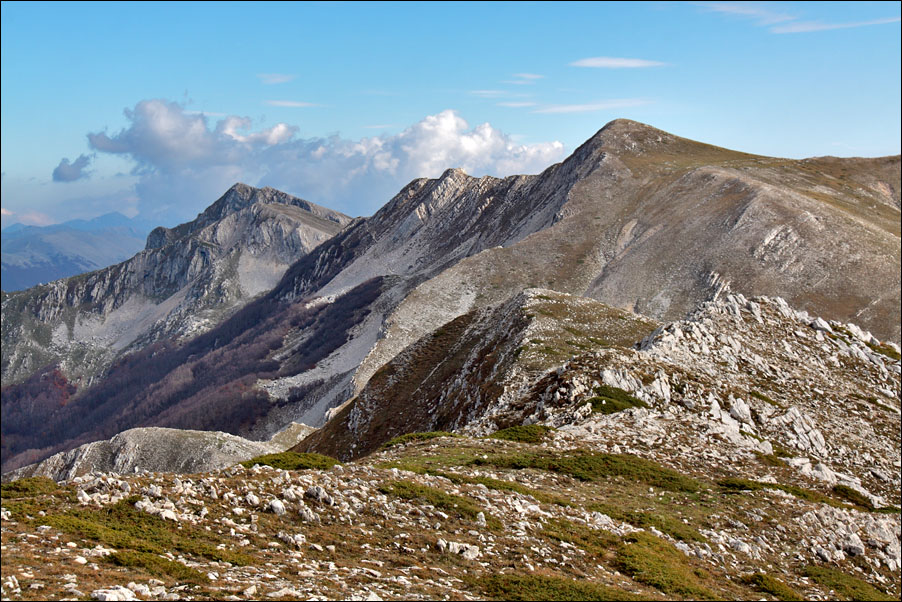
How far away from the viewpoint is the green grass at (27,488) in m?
15.1

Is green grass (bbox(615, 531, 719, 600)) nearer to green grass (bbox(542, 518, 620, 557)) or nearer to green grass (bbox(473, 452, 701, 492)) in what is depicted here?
green grass (bbox(542, 518, 620, 557))

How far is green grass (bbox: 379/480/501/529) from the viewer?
18766mm

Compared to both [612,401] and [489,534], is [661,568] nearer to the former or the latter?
[489,534]

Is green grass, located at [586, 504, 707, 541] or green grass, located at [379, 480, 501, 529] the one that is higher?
green grass, located at [379, 480, 501, 529]

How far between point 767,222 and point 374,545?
126876 millimetres

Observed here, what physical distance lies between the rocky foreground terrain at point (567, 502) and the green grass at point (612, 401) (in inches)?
4.2

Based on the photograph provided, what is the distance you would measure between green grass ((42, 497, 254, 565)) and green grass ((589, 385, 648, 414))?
2478 centimetres

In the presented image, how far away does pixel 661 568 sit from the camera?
57.7 ft

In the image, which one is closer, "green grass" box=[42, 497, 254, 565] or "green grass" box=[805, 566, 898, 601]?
"green grass" box=[42, 497, 254, 565]

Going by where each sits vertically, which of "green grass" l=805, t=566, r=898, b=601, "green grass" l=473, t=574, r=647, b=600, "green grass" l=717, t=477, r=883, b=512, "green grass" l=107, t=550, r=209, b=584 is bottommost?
"green grass" l=805, t=566, r=898, b=601

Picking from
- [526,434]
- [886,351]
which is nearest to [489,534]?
[526,434]

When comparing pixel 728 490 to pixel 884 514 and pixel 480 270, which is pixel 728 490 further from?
pixel 480 270

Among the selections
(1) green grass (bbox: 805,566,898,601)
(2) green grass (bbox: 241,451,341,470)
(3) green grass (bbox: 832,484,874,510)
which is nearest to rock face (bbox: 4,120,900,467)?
(3) green grass (bbox: 832,484,874,510)

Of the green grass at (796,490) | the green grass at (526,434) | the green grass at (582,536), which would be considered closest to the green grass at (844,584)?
the green grass at (796,490)
